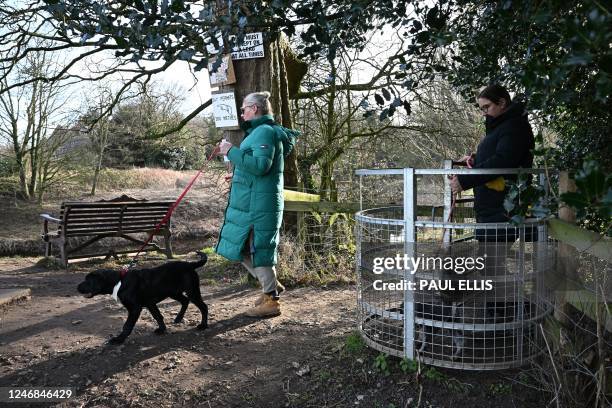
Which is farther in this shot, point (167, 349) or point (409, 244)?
point (167, 349)

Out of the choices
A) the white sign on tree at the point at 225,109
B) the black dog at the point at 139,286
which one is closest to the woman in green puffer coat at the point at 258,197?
the black dog at the point at 139,286

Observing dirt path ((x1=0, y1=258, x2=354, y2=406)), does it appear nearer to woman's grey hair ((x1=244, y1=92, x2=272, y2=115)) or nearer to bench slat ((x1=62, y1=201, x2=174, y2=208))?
woman's grey hair ((x1=244, y1=92, x2=272, y2=115))

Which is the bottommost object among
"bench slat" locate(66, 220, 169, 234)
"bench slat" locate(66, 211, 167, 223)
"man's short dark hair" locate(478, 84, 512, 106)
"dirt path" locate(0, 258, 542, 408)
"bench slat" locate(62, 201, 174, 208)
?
"dirt path" locate(0, 258, 542, 408)

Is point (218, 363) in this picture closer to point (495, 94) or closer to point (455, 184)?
point (455, 184)

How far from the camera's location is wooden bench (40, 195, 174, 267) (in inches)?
343

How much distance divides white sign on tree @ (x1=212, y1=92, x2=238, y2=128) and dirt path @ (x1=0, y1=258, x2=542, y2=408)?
2084mm

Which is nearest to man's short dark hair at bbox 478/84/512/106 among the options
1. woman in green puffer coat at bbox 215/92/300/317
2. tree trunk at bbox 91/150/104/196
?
woman in green puffer coat at bbox 215/92/300/317

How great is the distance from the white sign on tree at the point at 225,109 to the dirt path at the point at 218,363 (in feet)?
6.84

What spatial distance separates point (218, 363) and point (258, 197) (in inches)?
57.3

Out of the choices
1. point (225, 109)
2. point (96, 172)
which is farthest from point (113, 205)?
point (96, 172)

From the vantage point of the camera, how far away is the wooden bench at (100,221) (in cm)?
870

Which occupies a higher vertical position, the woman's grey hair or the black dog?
the woman's grey hair

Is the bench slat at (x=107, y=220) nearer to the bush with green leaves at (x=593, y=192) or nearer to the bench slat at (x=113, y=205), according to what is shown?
the bench slat at (x=113, y=205)

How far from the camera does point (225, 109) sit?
5.83 m
